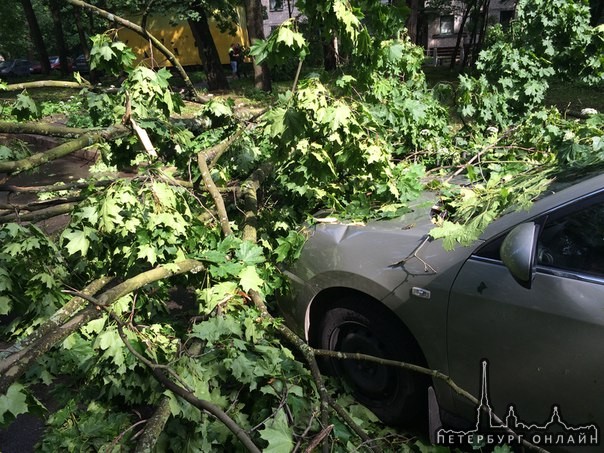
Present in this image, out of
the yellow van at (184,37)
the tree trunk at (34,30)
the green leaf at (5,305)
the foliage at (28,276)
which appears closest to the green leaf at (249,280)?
the foliage at (28,276)

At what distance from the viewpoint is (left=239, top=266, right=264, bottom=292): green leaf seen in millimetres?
2795

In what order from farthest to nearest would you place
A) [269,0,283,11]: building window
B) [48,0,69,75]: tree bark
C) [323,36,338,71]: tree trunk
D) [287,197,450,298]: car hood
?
[269,0,283,11]: building window
[48,0,69,75]: tree bark
[323,36,338,71]: tree trunk
[287,197,450,298]: car hood

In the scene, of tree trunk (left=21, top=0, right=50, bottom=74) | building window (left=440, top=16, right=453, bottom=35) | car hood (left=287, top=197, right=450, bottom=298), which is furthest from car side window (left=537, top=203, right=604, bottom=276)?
building window (left=440, top=16, right=453, bottom=35)

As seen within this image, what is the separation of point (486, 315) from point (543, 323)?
24cm

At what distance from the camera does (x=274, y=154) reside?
11.4 ft

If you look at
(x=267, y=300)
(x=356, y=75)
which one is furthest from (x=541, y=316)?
(x=356, y=75)

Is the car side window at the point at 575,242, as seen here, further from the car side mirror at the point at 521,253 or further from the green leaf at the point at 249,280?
the green leaf at the point at 249,280

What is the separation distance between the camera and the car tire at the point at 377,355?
102 inches

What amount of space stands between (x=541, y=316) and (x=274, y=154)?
6.87ft

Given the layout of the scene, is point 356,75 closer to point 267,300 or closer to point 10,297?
point 267,300

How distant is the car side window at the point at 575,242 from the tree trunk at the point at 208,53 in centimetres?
1454

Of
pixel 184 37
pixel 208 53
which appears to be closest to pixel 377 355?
pixel 208 53

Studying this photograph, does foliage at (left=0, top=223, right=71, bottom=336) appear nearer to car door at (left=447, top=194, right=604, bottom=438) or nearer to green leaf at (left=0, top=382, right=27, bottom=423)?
green leaf at (left=0, top=382, right=27, bottom=423)

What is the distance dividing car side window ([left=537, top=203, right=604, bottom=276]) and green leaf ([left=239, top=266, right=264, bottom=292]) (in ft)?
4.90
